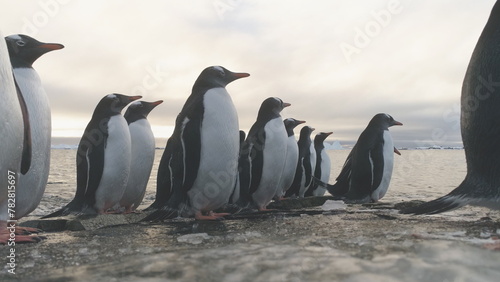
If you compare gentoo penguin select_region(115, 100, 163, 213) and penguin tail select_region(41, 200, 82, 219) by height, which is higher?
gentoo penguin select_region(115, 100, 163, 213)

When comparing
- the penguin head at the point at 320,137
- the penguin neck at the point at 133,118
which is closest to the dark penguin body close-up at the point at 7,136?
the penguin neck at the point at 133,118

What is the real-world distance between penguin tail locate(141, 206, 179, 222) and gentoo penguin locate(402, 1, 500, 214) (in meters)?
2.50

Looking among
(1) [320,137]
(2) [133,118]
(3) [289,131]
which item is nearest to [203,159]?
(2) [133,118]

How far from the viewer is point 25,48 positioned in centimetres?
459

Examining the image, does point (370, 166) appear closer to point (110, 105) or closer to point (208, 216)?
point (208, 216)

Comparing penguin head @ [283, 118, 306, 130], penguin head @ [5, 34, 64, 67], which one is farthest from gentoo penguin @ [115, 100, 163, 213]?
penguin head @ [283, 118, 306, 130]

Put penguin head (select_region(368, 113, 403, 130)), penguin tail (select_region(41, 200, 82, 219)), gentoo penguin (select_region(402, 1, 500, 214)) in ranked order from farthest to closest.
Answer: penguin head (select_region(368, 113, 403, 130))
penguin tail (select_region(41, 200, 82, 219))
gentoo penguin (select_region(402, 1, 500, 214))

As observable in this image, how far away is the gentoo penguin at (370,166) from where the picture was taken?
25.2ft

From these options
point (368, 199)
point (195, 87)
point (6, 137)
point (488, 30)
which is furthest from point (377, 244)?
point (368, 199)

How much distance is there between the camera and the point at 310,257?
214 cm

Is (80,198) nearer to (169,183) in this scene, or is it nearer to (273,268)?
(169,183)

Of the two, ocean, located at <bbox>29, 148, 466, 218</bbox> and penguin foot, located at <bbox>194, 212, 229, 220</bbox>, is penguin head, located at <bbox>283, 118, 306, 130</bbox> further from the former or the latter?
penguin foot, located at <bbox>194, 212, 229, 220</bbox>

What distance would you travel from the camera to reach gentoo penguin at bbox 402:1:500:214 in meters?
3.35

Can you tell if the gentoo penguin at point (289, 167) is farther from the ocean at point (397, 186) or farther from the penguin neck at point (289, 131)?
the ocean at point (397, 186)
